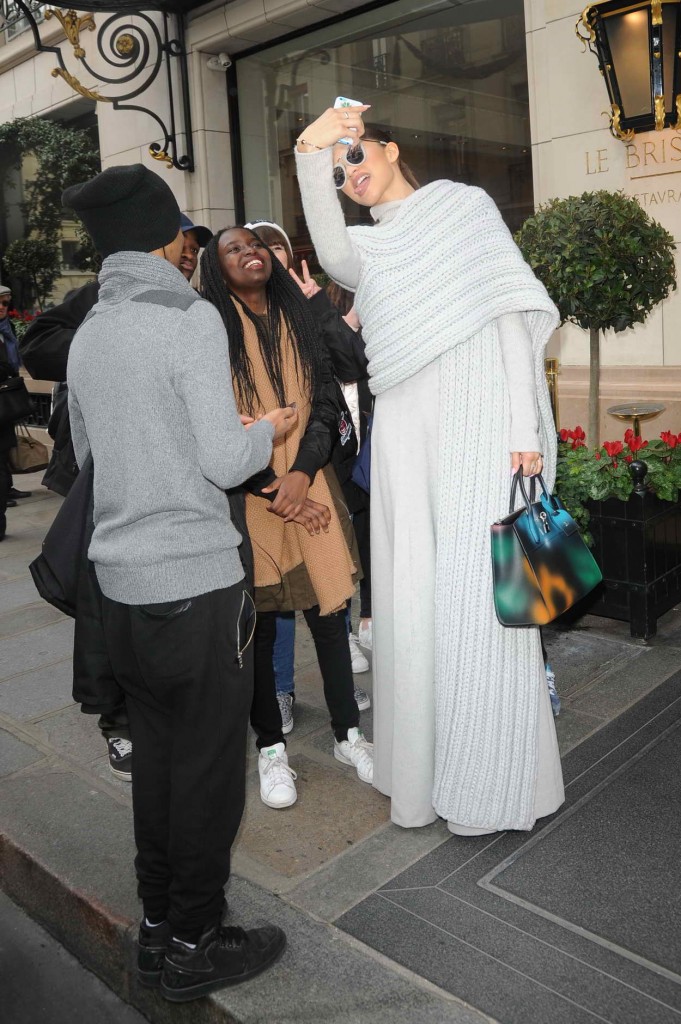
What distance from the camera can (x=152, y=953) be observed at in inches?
99.0

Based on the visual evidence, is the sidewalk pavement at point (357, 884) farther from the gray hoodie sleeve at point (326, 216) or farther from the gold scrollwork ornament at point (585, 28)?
the gold scrollwork ornament at point (585, 28)

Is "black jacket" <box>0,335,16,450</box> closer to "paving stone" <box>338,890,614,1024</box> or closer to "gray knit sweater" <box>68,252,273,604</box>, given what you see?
"gray knit sweater" <box>68,252,273,604</box>

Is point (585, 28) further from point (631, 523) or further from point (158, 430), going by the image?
point (158, 430)

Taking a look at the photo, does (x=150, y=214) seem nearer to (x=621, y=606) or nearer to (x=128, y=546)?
(x=128, y=546)

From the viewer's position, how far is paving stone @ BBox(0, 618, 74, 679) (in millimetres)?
4906

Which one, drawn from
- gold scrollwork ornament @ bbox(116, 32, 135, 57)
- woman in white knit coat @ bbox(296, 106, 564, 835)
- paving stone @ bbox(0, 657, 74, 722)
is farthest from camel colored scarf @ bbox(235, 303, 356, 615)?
gold scrollwork ornament @ bbox(116, 32, 135, 57)

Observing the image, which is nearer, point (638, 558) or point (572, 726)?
point (572, 726)

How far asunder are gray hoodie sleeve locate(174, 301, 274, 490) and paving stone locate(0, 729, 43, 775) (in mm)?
2086

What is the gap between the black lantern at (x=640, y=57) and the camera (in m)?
5.16

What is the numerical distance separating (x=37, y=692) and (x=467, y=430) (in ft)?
8.74

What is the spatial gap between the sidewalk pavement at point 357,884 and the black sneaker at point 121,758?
1.8 inches

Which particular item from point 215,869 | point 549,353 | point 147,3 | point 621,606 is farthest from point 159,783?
point 147,3

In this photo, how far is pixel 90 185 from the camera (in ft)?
7.00

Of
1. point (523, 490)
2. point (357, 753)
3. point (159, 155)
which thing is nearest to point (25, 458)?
point (159, 155)
